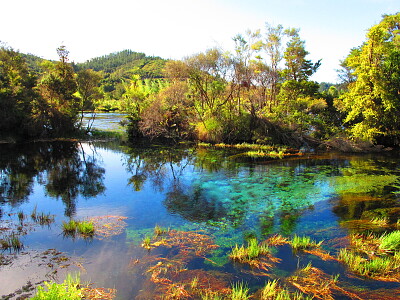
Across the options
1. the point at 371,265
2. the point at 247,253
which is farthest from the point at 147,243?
the point at 371,265

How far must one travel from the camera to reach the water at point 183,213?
6520 millimetres

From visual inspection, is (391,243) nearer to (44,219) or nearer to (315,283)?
(315,283)

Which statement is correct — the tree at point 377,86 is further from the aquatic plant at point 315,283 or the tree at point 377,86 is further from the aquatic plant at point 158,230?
the aquatic plant at point 158,230

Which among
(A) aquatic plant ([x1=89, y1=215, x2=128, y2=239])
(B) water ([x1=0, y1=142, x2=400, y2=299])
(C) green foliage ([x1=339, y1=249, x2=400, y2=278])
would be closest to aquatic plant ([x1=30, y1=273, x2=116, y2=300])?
(B) water ([x1=0, y1=142, x2=400, y2=299])

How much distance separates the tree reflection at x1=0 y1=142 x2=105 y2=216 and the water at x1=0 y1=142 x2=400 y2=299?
0.07 meters

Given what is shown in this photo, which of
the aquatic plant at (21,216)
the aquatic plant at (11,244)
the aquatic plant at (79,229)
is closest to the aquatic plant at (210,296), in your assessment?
the aquatic plant at (79,229)

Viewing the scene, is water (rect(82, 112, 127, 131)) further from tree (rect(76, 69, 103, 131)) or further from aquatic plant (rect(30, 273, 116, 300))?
aquatic plant (rect(30, 273, 116, 300))

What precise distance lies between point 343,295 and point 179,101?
27897 millimetres

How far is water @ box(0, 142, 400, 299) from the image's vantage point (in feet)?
21.4

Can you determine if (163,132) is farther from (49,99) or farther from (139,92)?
(49,99)

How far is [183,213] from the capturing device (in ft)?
35.2

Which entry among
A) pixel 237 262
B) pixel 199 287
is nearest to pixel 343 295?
pixel 237 262

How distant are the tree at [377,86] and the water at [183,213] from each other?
3.19m

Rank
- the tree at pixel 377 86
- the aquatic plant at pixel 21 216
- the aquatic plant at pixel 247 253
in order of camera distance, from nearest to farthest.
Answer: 1. the aquatic plant at pixel 247 253
2. the aquatic plant at pixel 21 216
3. the tree at pixel 377 86
